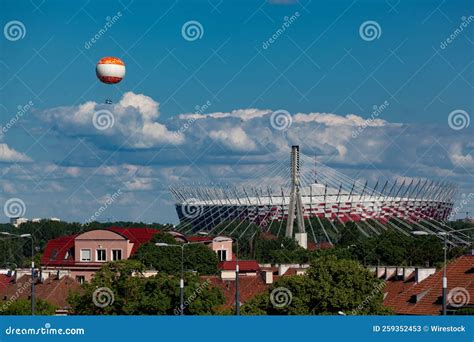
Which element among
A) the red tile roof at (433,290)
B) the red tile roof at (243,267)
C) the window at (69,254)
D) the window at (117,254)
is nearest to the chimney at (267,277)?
the red tile roof at (433,290)

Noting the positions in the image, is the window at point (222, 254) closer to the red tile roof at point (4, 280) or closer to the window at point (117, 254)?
the window at point (117, 254)

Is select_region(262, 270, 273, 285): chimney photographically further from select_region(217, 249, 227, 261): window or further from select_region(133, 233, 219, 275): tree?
select_region(217, 249, 227, 261): window

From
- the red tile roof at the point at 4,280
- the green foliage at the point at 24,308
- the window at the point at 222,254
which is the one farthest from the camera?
the window at the point at 222,254

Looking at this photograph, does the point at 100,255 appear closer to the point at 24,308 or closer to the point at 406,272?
the point at 406,272

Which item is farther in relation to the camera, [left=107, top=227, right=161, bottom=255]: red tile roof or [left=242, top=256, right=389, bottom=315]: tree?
[left=107, top=227, right=161, bottom=255]: red tile roof

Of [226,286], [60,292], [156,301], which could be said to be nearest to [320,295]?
[156,301]

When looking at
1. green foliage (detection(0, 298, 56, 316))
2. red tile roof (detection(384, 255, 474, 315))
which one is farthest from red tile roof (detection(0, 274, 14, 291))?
red tile roof (detection(384, 255, 474, 315))

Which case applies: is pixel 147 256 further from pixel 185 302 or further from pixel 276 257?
pixel 185 302

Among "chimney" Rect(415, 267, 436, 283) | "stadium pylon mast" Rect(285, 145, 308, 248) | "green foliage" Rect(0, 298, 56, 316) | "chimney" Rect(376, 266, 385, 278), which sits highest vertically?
"stadium pylon mast" Rect(285, 145, 308, 248)
